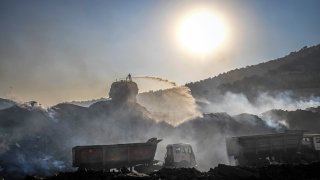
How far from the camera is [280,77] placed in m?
74.1

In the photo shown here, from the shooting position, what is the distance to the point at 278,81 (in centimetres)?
7306

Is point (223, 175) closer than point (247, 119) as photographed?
Yes

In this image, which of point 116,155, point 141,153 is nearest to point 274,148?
point 141,153

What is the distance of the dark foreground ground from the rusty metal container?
19.8 feet

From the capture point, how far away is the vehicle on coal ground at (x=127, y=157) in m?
22.5

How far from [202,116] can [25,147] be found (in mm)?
22323

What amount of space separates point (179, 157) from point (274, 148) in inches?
326

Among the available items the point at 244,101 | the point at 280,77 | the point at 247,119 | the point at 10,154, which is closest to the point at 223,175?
the point at 10,154

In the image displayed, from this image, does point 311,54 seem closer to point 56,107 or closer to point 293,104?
point 293,104

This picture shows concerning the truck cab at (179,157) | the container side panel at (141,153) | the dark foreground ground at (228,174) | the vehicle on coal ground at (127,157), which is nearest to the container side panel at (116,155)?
the vehicle on coal ground at (127,157)

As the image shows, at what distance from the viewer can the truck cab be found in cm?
2405

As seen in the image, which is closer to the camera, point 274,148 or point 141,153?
point 141,153

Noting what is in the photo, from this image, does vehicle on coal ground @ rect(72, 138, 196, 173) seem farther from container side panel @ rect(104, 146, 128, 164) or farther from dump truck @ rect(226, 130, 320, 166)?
dump truck @ rect(226, 130, 320, 166)

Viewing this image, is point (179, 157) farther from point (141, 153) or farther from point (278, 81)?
point (278, 81)
